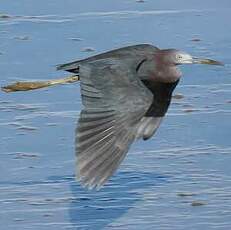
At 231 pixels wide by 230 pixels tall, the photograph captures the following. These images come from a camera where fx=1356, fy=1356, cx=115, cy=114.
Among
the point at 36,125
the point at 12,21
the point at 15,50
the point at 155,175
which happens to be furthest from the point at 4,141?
the point at 12,21

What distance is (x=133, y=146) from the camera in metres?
5.82

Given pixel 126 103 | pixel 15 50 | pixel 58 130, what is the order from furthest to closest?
pixel 15 50
pixel 58 130
pixel 126 103

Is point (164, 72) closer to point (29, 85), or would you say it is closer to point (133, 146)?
point (133, 146)

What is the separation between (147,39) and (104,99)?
6.90ft

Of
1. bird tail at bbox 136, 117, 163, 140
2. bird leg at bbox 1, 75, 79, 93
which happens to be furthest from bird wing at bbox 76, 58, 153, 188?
bird leg at bbox 1, 75, 79, 93

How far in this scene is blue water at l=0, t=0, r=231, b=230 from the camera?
5180 millimetres

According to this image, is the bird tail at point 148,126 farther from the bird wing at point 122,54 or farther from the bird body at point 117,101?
the bird wing at point 122,54

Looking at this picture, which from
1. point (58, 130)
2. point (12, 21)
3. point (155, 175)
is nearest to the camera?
point (155, 175)

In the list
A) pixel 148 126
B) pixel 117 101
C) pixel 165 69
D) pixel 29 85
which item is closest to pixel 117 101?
pixel 117 101

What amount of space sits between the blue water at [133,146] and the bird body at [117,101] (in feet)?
0.86

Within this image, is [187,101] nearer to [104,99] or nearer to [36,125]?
[36,125]

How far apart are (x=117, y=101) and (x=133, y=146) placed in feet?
2.77

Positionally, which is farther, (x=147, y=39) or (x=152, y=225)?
(x=147, y=39)

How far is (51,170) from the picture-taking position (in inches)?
218
